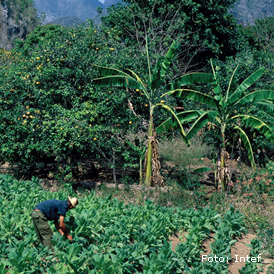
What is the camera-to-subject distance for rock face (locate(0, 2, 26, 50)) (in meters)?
60.3

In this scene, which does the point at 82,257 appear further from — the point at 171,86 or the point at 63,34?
the point at 63,34

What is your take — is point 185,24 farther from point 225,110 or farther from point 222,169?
point 222,169

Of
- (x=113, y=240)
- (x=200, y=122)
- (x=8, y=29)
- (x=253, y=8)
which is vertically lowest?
(x=113, y=240)

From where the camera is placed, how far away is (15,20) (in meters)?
65.9

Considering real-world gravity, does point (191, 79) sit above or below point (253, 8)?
below

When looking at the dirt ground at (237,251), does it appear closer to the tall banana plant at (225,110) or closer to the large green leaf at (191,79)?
the tall banana plant at (225,110)

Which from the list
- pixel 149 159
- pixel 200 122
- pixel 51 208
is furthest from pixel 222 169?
pixel 51 208

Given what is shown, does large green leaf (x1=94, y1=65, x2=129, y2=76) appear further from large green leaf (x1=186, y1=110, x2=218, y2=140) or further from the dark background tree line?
large green leaf (x1=186, y1=110, x2=218, y2=140)

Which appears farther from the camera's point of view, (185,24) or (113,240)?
(185,24)

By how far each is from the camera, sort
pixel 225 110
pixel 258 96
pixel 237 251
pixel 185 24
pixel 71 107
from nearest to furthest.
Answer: pixel 237 251 < pixel 258 96 < pixel 225 110 < pixel 71 107 < pixel 185 24

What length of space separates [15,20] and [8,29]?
3280 millimetres

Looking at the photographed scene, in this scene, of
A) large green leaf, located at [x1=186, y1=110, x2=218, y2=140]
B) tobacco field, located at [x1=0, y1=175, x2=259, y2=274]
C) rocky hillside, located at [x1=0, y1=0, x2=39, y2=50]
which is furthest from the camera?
rocky hillside, located at [x1=0, y1=0, x2=39, y2=50]

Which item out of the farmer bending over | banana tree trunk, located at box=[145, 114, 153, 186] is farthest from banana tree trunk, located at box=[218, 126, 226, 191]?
the farmer bending over

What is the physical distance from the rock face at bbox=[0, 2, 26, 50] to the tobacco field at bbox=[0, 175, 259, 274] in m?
58.8
